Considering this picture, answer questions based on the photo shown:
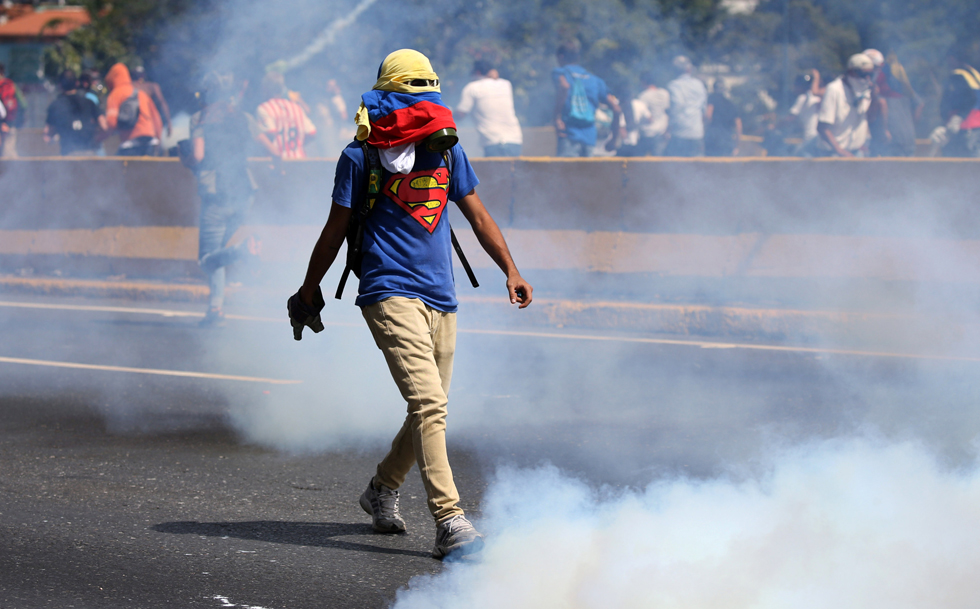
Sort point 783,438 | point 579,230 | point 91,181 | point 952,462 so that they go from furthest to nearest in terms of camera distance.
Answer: point 91,181, point 579,230, point 783,438, point 952,462

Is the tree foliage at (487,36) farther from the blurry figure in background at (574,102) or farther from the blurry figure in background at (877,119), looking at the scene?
the blurry figure in background at (877,119)

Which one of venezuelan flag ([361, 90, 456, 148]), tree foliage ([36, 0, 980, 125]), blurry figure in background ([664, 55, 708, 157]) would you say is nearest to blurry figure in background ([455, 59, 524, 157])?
tree foliage ([36, 0, 980, 125])

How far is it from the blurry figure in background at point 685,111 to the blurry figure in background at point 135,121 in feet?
19.6

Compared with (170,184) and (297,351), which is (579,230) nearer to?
(297,351)

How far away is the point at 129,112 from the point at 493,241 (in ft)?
34.5

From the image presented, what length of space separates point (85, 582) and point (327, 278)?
5.82m

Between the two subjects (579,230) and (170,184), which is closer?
(579,230)

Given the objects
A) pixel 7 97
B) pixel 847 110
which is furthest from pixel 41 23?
pixel 847 110

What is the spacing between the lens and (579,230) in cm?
909

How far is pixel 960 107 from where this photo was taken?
35.8 feet

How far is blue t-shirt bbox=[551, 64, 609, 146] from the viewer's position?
440 inches

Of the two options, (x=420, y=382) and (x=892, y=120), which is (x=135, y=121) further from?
(x=420, y=382)

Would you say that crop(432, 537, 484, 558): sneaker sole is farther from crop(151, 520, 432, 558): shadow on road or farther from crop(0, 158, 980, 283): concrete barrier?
crop(0, 158, 980, 283): concrete barrier

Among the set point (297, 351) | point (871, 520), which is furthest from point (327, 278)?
point (871, 520)
